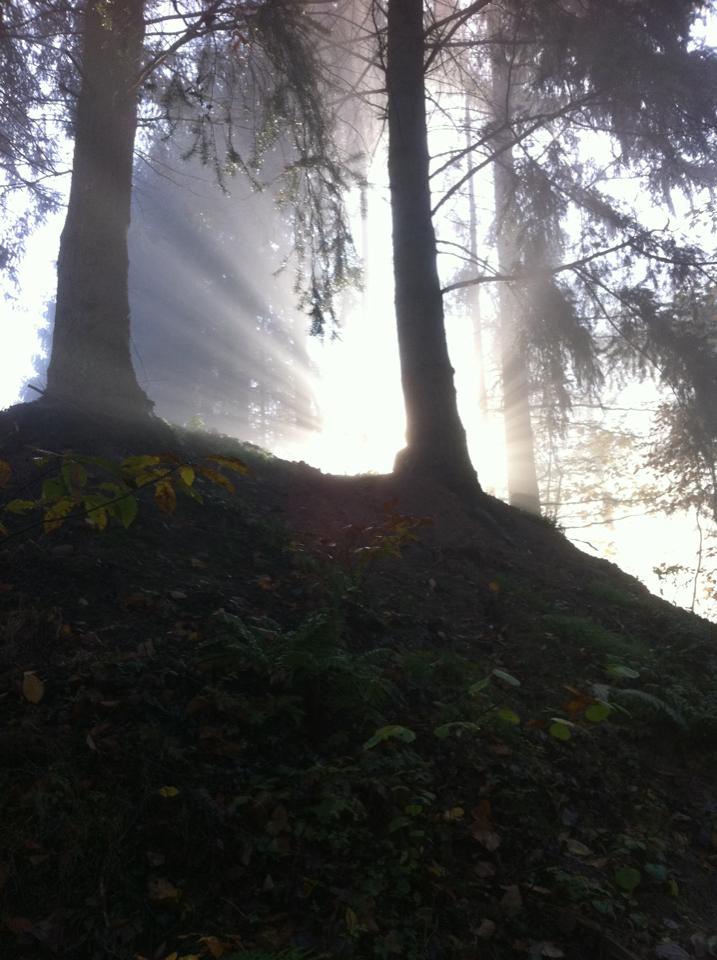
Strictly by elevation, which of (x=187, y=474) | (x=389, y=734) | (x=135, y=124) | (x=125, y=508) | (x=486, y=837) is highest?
(x=135, y=124)

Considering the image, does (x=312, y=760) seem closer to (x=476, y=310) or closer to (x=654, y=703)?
(x=654, y=703)

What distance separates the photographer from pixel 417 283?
776 centimetres

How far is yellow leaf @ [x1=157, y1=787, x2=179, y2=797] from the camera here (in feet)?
9.42

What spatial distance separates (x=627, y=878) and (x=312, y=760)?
1338 mm

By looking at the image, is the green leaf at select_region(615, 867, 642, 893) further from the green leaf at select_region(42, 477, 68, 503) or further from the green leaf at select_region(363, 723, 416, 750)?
the green leaf at select_region(42, 477, 68, 503)

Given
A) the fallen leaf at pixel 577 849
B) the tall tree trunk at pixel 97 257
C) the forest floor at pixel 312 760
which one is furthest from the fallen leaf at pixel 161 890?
the tall tree trunk at pixel 97 257

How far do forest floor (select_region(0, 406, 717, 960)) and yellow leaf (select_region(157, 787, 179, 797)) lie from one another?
2 centimetres

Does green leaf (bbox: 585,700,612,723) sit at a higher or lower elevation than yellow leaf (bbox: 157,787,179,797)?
higher

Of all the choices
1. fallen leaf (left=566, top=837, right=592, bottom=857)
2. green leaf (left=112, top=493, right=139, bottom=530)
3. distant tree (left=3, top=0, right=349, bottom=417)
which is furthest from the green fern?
distant tree (left=3, top=0, right=349, bottom=417)

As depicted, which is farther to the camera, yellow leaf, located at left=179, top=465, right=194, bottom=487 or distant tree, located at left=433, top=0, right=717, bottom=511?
distant tree, located at left=433, top=0, right=717, bottom=511

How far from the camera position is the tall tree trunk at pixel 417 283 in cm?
759

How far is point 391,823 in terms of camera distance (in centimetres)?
302

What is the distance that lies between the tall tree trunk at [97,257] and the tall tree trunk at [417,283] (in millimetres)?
2582

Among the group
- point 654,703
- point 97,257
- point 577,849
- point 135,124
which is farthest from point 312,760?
point 135,124
